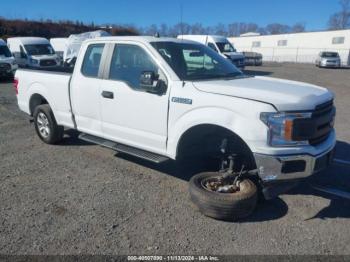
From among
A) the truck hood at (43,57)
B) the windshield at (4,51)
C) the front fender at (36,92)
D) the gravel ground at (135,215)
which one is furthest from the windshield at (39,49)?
the gravel ground at (135,215)

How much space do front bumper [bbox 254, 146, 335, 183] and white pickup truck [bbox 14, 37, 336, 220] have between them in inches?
0.4

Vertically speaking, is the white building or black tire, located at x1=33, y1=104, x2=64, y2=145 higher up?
the white building

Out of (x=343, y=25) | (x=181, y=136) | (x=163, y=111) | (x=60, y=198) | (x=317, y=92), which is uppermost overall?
(x=343, y=25)

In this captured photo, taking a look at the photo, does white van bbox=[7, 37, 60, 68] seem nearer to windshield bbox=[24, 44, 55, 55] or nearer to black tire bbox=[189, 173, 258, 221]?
windshield bbox=[24, 44, 55, 55]

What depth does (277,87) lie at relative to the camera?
412 cm

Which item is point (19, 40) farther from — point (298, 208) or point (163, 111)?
point (298, 208)

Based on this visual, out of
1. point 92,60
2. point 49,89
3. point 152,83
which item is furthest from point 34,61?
point 152,83

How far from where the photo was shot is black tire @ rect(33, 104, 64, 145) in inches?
247

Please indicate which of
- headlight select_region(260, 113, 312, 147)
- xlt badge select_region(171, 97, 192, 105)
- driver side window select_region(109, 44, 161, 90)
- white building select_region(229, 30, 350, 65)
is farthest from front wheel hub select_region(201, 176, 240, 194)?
white building select_region(229, 30, 350, 65)

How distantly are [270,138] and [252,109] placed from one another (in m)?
0.35

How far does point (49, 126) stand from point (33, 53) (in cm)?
1709

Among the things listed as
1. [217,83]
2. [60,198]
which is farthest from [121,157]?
[217,83]

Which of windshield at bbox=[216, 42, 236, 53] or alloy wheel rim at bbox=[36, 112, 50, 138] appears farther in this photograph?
windshield at bbox=[216, 42, 236, 53]

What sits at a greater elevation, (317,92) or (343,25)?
(343,25)
